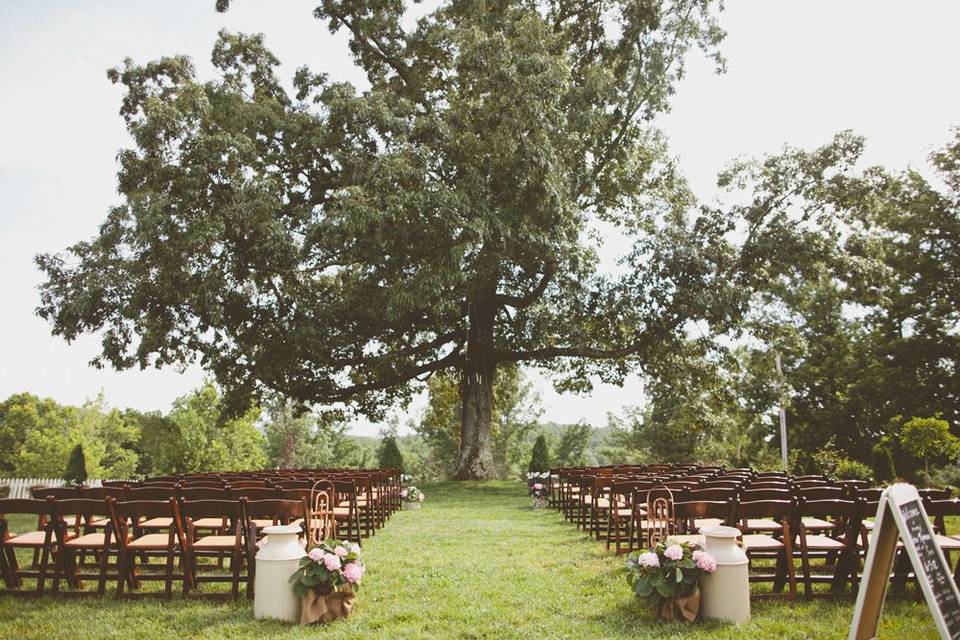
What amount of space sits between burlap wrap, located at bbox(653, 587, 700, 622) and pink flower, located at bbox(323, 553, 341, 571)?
2.56m

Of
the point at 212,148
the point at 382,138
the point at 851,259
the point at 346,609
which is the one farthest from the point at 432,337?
the point at 346,609

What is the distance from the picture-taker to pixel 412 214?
1778 cm

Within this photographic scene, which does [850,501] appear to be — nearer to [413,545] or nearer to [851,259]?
[413,545]

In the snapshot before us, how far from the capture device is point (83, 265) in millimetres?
20234

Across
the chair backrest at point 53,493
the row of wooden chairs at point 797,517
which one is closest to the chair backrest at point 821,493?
the row of wooden chairs at point 797,517

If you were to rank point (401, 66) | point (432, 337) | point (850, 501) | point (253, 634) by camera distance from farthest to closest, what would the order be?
1. point (432, 337)
2. point (401, 66)
3. point (850, 501)
4. point (253, 634)

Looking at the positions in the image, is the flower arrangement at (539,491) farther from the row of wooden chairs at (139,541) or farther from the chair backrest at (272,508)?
the chair backrest at (272,508)

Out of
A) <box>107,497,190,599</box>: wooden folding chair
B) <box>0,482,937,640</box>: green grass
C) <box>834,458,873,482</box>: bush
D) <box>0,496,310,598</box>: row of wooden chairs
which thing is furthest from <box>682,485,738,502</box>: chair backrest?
<box>834,458,873,482</box>: bush

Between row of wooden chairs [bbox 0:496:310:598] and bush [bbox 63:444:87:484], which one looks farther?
bush [bbox 63:444:87:484]

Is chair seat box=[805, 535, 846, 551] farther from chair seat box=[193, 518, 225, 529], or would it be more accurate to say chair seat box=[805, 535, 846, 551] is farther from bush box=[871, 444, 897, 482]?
bush box=[871, 444, 897, 482]

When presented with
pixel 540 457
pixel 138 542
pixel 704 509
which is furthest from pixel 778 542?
pixel 540 457

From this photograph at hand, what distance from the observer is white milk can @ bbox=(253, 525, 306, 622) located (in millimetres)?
5629

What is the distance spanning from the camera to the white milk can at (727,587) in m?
5.46

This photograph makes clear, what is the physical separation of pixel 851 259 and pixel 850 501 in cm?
1633
